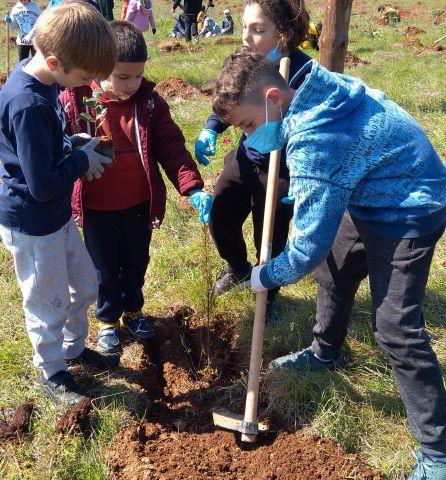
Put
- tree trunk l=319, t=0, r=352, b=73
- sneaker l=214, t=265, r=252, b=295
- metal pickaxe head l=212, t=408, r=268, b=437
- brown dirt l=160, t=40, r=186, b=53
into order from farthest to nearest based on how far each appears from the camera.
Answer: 1. brown dirt l=160, t=40, r=186, b=53
2. tree trunk l=319, t=0, r=352, b=73
3. sneaker l=214, t=265, r=252, b=295
4. metal pickaxe head l=212, t=408, r=268, b=437

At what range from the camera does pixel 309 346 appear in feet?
9.61

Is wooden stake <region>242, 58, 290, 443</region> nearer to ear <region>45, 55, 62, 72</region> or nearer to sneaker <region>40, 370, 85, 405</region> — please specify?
sneaker <region>40, 370, 85, 405</region>

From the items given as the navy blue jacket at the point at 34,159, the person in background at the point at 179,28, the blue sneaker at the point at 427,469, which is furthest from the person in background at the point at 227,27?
the blue sneaker at the point at 427,469

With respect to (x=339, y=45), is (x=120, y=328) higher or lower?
lower

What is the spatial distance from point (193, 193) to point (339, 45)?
2.91m

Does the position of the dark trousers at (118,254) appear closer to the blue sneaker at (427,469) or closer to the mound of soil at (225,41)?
the blue sneaker at (427,469)

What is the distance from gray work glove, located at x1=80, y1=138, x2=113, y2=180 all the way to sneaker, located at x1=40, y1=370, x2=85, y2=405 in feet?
3.14

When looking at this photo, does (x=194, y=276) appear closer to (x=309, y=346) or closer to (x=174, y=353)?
(x=174, y=353)

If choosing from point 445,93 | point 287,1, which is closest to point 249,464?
point 287,1

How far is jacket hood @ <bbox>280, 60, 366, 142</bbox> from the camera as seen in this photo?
1.81 metres

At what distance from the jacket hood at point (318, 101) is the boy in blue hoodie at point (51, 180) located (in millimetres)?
700

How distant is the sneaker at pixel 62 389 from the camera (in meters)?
2.51

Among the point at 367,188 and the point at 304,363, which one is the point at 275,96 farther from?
the point at 304,363

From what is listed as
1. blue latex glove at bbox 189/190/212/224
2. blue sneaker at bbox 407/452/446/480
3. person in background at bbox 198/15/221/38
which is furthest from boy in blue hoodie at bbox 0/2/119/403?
person in background at bbox 198/15/221/38
